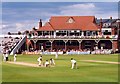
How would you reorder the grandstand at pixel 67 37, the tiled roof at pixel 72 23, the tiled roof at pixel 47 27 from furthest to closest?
the tiled roof at pixel 47 27 < the tiled roof at pixel 72 23 < the grandstand at pixel 67 37

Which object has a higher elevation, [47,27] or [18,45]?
[47,27]

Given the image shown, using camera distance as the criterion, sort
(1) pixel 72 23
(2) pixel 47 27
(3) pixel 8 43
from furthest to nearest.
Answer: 1. (1) pixel 72 23
2. (2) pixel 47 27
3. (3) pixel 8 43

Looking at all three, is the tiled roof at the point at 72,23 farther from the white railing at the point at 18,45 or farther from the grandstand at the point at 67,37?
the white railing at the point at 18,45

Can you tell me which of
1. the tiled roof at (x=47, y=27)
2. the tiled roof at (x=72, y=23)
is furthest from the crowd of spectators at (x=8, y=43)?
the tiled roof at (x=72, y=23)

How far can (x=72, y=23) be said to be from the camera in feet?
289

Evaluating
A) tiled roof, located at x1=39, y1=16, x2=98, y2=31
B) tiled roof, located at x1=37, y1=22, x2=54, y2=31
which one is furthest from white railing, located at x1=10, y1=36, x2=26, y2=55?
tiled roof, located at x1=39, y1=16, x2=98, y2=31

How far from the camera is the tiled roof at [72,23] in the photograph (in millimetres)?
85694

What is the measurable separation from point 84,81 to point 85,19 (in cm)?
6229

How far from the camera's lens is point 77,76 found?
1200 inches

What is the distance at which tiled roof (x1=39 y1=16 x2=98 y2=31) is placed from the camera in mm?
85694

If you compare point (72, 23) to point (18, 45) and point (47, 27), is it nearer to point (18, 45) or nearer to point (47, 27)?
point (47, 27)

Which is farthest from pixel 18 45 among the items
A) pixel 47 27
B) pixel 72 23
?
pixel 72 23

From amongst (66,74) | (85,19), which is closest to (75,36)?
(85,19)

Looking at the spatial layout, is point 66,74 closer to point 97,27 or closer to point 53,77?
point 53,77
